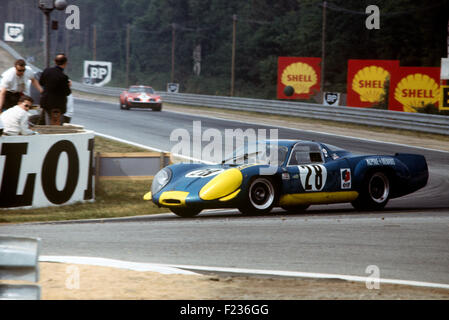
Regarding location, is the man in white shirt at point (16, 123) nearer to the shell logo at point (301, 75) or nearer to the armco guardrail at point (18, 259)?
the armco guardrail at point (18, 259)

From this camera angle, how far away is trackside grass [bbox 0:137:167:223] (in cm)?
1062

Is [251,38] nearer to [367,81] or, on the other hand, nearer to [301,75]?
[301,75]

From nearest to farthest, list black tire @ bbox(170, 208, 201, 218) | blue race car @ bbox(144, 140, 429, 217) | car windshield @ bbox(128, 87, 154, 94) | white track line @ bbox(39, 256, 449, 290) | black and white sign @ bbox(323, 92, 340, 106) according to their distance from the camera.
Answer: white track line @ bbox(39, 256, 449, 290)
blue race car @ bbox(144, 140, 429, 217)
black tire @ bbox(170, 208, 201, 218)
black and white sign @ bbox(323, 92, 340, 106)
car windshield @ bbox(128, 87, 154, 94)

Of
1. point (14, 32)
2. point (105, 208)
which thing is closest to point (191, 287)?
point (105, 208)

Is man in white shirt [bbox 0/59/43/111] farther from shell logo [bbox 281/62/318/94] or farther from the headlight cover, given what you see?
shell logo [bbox 281/62/318/94]

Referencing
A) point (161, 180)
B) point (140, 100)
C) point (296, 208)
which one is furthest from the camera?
point (140, 100)

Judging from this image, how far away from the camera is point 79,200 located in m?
12.2

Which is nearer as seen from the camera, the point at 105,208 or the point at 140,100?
the point at 105,208

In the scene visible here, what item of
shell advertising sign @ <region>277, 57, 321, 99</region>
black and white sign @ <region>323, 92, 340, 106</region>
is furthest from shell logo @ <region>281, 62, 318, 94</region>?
black and white sign @ <region>323, 92, 340, 106</region>

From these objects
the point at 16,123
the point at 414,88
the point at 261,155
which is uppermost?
the point at 414,88

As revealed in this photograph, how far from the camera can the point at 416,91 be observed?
31969 millimetres

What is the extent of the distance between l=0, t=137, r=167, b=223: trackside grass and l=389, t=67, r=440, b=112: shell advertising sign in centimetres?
1898

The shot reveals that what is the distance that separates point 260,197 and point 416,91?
74.9 feet
